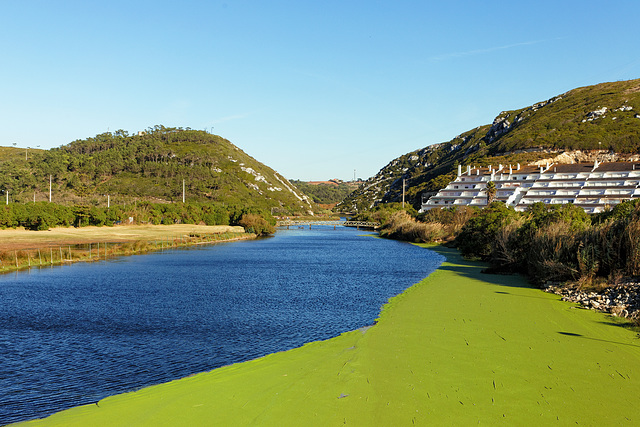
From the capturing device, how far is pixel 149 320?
21922 mm

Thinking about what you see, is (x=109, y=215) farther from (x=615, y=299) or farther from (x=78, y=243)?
(x=615, y=299)

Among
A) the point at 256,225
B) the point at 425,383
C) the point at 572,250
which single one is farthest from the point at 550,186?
the point at 425,383

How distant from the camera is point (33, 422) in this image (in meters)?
10.6

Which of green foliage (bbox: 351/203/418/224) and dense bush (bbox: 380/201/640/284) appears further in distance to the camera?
green foliage (bbox: 351/203/418/224)

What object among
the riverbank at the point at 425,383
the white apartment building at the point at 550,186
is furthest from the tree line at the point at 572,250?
the white apartment building at the point at 550,186

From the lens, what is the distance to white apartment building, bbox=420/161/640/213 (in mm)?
118375

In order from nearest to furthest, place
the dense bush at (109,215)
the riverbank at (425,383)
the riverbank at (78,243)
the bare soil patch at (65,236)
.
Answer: the riverbank at (425,383), the riverbank at (78,243), the bare soil patch at (65,236), the dense bush at (109,215)

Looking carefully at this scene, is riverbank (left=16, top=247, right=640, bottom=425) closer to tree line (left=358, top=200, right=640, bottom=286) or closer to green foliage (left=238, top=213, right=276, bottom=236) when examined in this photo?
tree line (left=358, top=200, right=640, bottom=286)

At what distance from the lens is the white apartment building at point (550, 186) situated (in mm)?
118375

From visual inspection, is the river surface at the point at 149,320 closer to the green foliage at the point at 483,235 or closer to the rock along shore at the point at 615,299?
the green foliage at the point at 483,235

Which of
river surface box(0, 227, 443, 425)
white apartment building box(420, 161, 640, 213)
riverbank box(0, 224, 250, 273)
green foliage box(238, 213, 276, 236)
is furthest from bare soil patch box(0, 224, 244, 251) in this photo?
white apartment building box(420, 161, 640, 213)

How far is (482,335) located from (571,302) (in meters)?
8.73

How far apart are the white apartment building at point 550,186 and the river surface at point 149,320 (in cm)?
9506

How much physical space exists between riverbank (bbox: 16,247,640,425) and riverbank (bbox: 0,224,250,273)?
36.6 m
